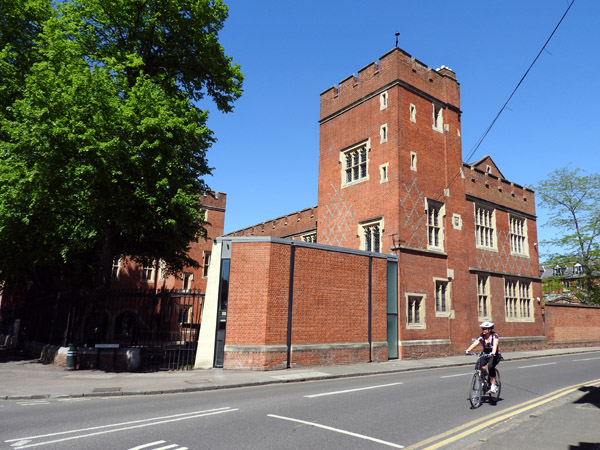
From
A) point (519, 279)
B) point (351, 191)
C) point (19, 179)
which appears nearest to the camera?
point (19, 179)

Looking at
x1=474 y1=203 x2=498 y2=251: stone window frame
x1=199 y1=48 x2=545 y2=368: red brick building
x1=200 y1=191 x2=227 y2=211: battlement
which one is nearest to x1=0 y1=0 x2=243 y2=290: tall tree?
x1=199 y1=48 x2=545 y2=368: red brick building

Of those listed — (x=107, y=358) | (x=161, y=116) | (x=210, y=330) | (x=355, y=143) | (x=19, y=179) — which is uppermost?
(x=355, y=143)

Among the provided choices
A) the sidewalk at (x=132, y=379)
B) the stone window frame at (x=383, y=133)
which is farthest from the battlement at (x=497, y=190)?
the sidewalk at (x=132, y=379)

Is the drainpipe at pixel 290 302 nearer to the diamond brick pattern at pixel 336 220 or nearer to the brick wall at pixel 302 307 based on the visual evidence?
the brick wall at pixel 302 307

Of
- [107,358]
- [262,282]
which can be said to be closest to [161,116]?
[262,282]

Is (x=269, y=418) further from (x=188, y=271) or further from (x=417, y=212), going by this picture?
(x=188, y=271)

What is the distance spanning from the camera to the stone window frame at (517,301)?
84.9ft

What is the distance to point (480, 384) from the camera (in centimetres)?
834

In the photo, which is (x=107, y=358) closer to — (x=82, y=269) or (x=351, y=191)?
(x=82, y=269)

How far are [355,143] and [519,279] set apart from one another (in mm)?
15036

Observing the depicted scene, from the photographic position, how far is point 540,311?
28203 millimetres

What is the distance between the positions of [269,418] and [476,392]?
436 cm

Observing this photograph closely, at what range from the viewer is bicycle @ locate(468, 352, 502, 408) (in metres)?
8.18

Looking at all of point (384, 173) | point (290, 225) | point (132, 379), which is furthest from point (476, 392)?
point (290, 225)
